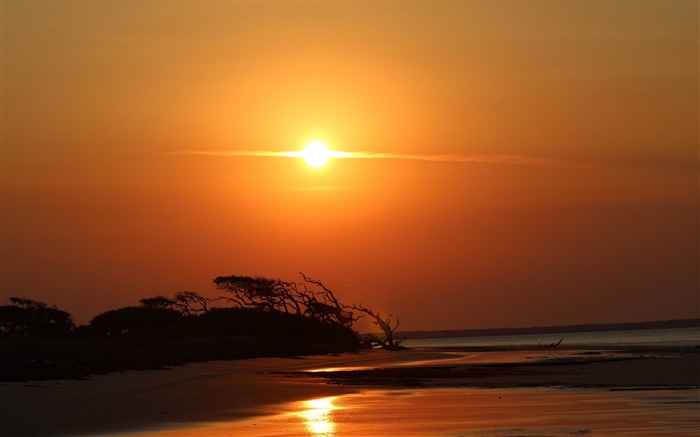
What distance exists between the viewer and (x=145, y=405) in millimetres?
26125

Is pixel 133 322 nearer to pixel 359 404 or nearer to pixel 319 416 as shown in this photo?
pixel 359 404

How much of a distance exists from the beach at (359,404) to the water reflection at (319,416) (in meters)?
0.04

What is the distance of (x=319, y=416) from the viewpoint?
23609 millimetres

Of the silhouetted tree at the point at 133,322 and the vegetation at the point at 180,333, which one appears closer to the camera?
the vegetation at the point at 180,333

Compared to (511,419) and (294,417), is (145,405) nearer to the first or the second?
(294,417)

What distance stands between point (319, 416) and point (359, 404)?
130 inches

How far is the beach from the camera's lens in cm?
2058

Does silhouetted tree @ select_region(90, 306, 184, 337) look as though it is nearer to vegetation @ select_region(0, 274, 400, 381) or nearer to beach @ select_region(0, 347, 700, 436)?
vegetation @ select_region(0, 274, 400, 381)

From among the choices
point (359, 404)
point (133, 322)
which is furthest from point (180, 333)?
point (359, 404)

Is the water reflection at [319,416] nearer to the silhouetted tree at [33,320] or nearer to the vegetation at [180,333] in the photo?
the vegetation at [180,333]

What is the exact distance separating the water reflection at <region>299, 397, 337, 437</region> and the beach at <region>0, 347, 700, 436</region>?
4cm

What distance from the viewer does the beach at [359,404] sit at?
2058cm

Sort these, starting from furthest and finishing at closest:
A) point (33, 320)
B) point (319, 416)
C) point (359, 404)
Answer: point (33, 320) < point (359, 404) < point (319, 416)

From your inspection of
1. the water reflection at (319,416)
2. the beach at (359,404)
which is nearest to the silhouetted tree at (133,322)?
the beach at (359,404)
